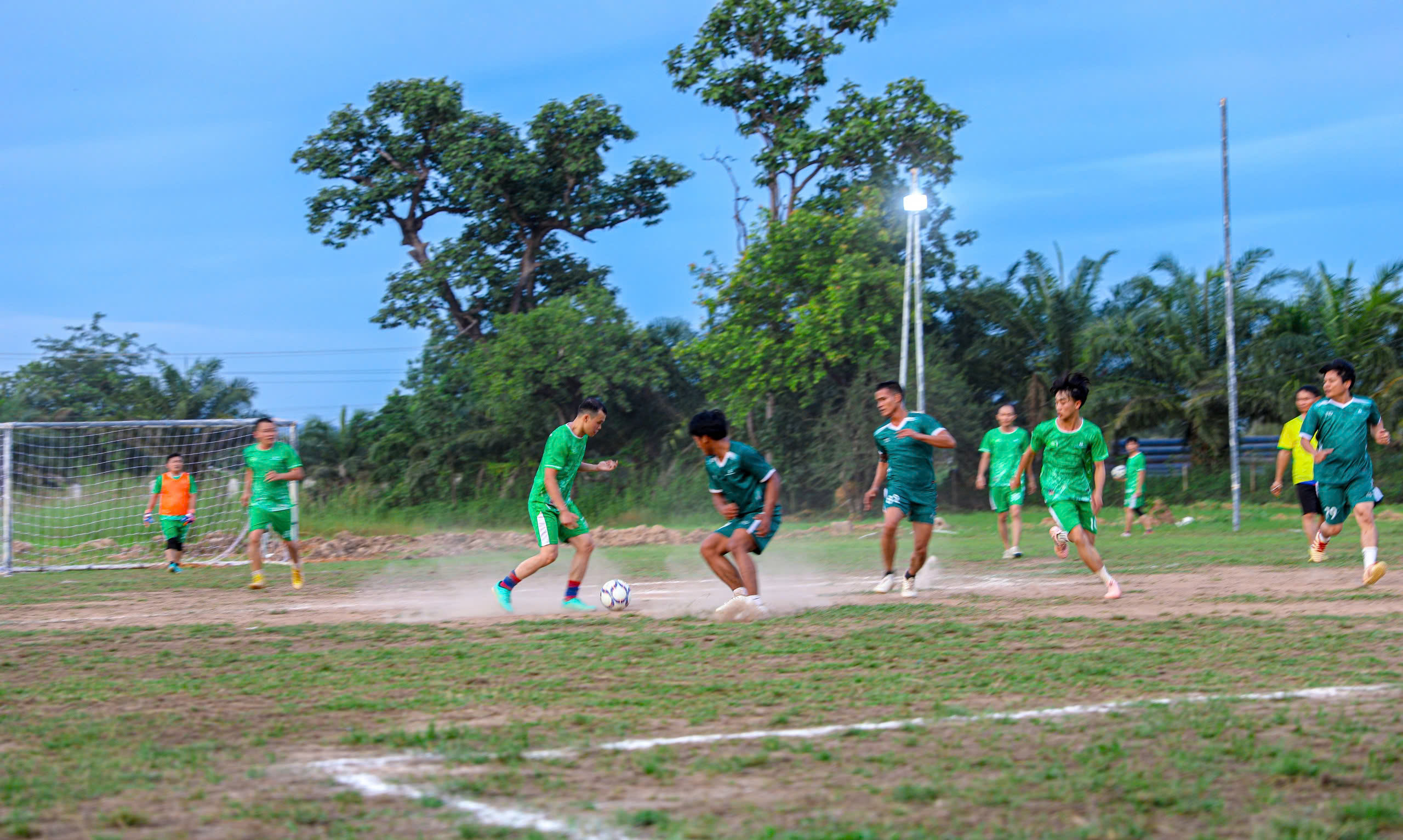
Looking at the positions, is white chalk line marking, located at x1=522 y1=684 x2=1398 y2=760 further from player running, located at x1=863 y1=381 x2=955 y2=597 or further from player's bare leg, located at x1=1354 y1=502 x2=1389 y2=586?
player running, located at x1=863 y1=381 x2=955 y2=597

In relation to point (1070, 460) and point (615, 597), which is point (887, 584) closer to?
point (1070, 460)

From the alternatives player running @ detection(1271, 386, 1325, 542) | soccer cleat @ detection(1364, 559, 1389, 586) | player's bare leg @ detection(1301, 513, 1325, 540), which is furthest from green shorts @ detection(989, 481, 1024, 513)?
soccer cleat @ detection(1364, 559, 1389, 586)

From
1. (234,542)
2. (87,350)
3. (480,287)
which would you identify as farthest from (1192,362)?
(87,350)

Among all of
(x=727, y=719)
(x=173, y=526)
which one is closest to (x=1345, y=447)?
(x=727, y=719)

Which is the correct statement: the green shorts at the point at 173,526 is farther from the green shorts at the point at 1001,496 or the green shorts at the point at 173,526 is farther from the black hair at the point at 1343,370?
the black hair at the point at 1343,370

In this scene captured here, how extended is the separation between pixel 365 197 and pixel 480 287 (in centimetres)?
420

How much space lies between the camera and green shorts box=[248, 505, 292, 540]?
13.0 meters

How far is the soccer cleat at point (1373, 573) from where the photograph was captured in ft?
31.6

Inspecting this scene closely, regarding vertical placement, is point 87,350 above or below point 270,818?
above

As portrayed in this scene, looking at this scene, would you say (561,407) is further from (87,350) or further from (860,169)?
(87,350)

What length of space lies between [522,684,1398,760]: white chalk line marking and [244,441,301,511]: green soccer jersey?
367 inches

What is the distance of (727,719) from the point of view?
17.0 feet

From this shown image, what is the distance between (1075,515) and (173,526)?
1304 cm

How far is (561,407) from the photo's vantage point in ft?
114
